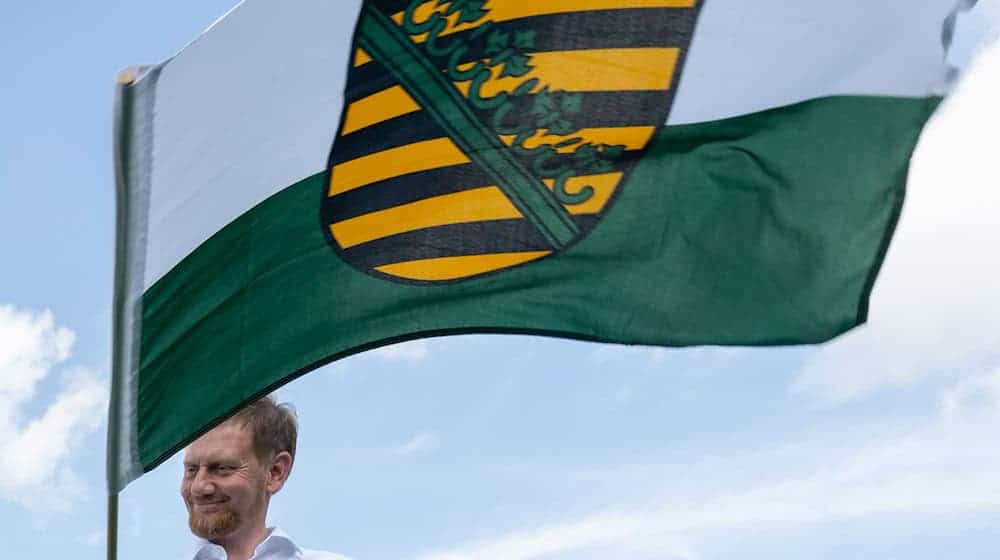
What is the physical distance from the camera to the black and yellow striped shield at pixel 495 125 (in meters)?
7.40

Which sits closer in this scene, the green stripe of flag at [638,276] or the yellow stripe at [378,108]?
the green stripe of flag at [638,276]

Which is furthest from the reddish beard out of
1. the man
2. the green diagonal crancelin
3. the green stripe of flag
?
the green diagonal crancelin

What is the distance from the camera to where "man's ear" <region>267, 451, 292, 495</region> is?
302 inches

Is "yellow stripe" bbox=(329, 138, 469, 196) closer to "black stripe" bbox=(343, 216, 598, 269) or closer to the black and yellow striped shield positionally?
the black and yellow striped shield

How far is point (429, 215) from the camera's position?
7.52m

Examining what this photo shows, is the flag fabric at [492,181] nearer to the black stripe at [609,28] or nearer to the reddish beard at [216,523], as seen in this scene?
the black stripe at [609,28]

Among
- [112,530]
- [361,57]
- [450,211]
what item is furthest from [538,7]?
[112,530]

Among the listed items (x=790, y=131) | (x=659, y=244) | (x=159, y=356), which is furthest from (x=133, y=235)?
(x=790, y=131)

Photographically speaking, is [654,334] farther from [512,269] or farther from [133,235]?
[133,235]

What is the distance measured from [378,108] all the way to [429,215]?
0.56 meters

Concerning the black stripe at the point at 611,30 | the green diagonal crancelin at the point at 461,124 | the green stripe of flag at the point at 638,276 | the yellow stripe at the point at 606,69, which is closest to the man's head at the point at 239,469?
the green stripe of flag at the point at 638,276

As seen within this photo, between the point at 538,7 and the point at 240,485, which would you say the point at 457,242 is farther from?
the point at 240,485

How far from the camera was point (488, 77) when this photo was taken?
754 cm

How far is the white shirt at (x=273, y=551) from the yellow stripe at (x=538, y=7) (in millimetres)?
2243
